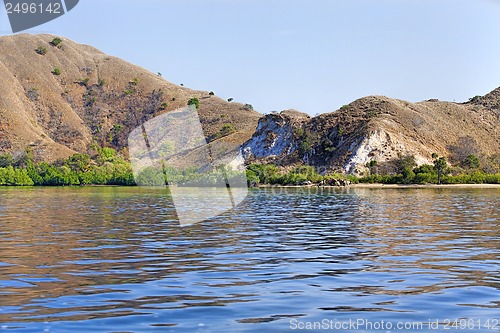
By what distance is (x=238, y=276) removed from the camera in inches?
695

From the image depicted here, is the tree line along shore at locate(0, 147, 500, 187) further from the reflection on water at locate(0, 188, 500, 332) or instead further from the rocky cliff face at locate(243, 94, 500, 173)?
the reflection on water at locate(0, 188, 500, 332)

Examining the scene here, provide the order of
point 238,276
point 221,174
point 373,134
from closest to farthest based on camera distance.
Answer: point 238,276
point 221,174
point 373,134

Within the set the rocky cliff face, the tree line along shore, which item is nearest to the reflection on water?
the tree line along shore

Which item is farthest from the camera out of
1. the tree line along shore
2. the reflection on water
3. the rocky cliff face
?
the rocky cliff face

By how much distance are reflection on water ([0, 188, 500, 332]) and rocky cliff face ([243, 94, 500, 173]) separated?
366ft

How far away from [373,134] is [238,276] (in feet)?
429

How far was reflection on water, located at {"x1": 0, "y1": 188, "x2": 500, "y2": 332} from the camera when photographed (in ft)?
42.8

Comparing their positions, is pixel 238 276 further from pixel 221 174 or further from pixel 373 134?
pixel 373 134

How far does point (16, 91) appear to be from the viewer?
199 m

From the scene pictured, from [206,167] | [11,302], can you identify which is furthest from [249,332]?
[206,167]

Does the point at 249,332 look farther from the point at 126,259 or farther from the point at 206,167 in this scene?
the point at 206,167

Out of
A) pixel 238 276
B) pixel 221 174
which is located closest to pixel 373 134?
pixel 221 174

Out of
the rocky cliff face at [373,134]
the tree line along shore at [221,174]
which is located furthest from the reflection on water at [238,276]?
the rocky cliff face at [373,134]

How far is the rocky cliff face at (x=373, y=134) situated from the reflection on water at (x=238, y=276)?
366ft
